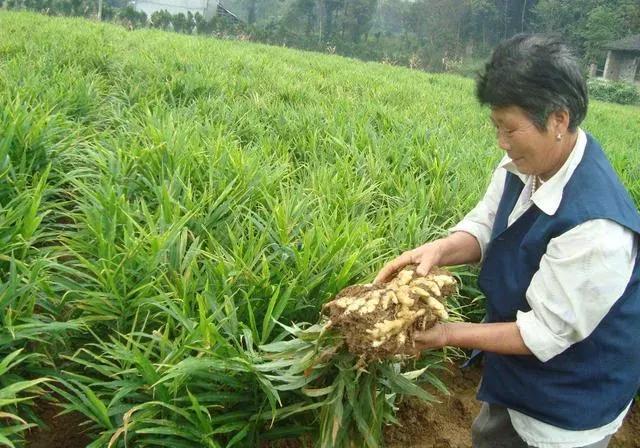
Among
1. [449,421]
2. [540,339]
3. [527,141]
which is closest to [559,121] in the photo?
[527,141]

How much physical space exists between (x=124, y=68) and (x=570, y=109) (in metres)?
5.10

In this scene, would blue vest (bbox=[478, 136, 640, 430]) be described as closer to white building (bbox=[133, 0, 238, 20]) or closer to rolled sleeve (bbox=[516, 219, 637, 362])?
rolled sleeve (bbox=[516, 219, 637, 362])

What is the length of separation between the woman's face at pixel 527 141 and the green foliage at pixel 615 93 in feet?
84.6

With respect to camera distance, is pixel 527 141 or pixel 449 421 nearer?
pixel 527 141

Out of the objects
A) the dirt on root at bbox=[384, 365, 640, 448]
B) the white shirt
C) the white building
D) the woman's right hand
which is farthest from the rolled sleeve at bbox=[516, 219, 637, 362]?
the white building

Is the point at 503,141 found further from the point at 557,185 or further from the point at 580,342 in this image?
the point at 580,342

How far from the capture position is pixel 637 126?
1043cm

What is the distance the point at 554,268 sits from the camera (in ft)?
4.31

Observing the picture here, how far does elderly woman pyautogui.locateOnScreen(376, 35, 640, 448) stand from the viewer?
1.31 metres

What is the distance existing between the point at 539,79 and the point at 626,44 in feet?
105

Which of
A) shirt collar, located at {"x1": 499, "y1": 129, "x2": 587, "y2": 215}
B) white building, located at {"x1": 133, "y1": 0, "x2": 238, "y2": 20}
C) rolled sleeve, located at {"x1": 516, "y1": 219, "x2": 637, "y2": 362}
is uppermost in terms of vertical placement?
white building, located at {"x1": 133, "y1": 0, "x2": 238, "y2": 20}

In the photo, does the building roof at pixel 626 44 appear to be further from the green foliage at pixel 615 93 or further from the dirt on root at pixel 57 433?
the dirt on root at pixel 57 433

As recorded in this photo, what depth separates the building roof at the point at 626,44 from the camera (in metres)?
28.1

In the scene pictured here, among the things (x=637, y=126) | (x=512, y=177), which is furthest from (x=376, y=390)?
(x=637, y=126)
